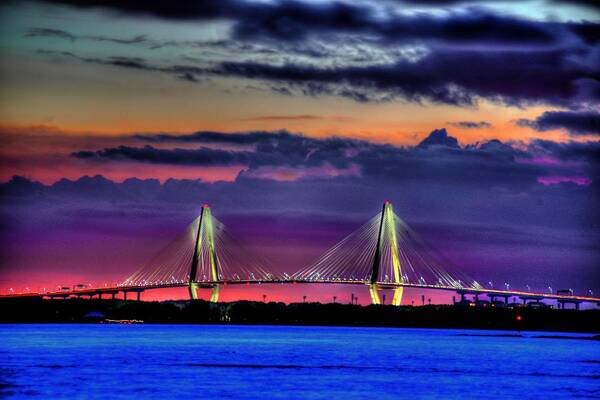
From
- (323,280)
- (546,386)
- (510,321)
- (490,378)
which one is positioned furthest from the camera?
(510,321)

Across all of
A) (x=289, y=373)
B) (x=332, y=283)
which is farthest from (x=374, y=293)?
(x=289, y=373)

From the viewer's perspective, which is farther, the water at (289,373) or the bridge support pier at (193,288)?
the bridge support pier at (193,288)

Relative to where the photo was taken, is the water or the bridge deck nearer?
the water

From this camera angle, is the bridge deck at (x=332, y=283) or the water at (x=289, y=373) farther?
the bridge deck at (x=332, y=283)

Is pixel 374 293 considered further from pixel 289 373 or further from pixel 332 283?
pixel 289 373

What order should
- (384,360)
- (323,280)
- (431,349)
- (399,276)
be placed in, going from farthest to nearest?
1. (323,280)
2. (399,276)
3. (431,349)
4. (384,360)

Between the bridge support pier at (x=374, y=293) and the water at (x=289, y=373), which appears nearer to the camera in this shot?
the water at (x=289, y=373)

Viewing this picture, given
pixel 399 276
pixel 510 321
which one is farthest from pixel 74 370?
pixel 510 321

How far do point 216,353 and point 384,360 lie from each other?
13.0m

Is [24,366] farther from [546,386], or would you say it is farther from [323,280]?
[323,280]

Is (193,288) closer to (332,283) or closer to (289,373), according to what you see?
(332,283)

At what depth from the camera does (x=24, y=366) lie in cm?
6156

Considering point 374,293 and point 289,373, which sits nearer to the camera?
point 289,373

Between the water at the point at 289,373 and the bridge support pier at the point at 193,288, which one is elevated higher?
the bridge support pier at the point at 193,288
